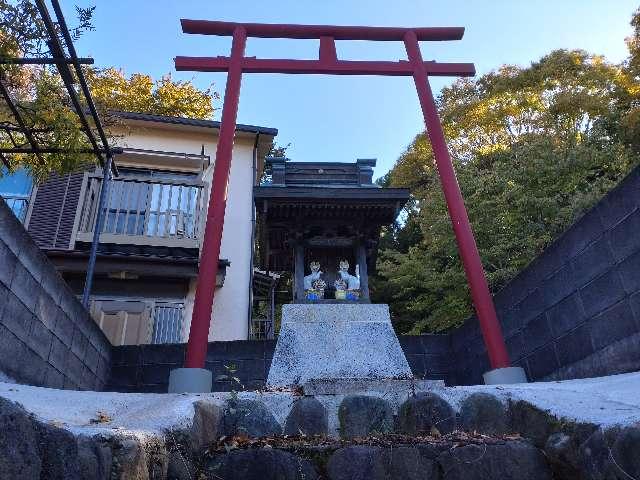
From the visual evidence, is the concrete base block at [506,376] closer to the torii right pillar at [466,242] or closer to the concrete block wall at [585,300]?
the torii right pillar at [466,242]

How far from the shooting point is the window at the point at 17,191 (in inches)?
454

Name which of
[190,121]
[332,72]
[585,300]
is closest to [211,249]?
[332,72]

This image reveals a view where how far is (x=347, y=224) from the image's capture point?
26.5 feet

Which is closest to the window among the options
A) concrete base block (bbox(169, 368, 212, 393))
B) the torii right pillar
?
concrete base block (bbox(169, 368, 212, 393))

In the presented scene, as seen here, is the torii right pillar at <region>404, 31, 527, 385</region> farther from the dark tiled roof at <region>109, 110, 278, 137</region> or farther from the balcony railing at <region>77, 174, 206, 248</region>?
the dark tiled roof at <region>109, 110, 278, 137</region>

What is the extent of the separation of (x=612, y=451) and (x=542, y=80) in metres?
22.9

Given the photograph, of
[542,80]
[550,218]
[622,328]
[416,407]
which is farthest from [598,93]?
[416,407]

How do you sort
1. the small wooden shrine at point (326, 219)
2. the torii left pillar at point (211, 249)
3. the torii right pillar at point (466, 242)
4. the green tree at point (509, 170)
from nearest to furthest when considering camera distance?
the torii left pillar at point (211, 249)
the torii right pillar at point (466, 242)
the small wooden shrine at point (326, 219)
the green tree at point (509, 170)

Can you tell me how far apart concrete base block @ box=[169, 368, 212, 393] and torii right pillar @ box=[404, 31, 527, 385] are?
3.17 meters

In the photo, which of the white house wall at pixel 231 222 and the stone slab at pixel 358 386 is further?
the white house wall at pixel 231 222

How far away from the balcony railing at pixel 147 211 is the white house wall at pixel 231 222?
50 cm

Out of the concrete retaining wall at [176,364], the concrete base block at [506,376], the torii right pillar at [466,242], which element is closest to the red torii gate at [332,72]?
the torii right pillar at [466,242]

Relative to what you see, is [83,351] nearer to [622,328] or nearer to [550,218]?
[622,328]

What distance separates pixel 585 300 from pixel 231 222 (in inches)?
383
